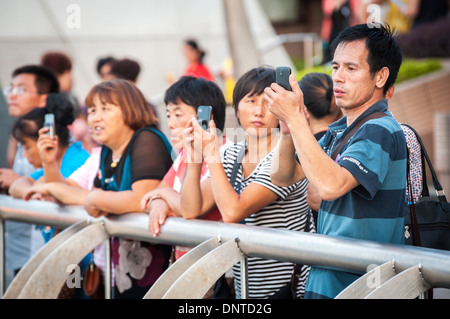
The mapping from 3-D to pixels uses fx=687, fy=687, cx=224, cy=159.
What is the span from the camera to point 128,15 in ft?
40.6

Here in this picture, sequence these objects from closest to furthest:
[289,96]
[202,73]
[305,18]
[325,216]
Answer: [289,96] → [325,216] → [202,73] → [305,18]

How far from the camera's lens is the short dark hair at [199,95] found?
3.20 metres

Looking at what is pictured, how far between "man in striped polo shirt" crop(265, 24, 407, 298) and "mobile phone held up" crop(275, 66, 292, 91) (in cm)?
2

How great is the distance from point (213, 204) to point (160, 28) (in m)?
10.2

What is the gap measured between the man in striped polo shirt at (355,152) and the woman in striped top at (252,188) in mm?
209

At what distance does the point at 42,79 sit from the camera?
478 cm

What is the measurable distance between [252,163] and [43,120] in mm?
1636

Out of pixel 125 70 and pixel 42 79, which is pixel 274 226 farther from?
pixel 125 70

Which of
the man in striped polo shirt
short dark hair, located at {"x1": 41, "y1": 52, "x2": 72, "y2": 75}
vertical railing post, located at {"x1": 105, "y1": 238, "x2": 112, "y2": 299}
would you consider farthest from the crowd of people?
short dark hair, located at {"x1": 41, "y1": 52, "x2": 72, "y2": 75}

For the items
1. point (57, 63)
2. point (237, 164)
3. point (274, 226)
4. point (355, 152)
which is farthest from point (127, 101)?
point (57, 63)

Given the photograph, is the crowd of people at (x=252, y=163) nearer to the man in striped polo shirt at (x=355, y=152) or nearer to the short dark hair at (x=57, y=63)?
the man in striped polo shirt at (x=355, y=152)

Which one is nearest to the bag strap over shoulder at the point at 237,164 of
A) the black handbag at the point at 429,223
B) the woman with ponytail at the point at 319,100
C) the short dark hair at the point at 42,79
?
the woman with ponytail at the point at 319,100
